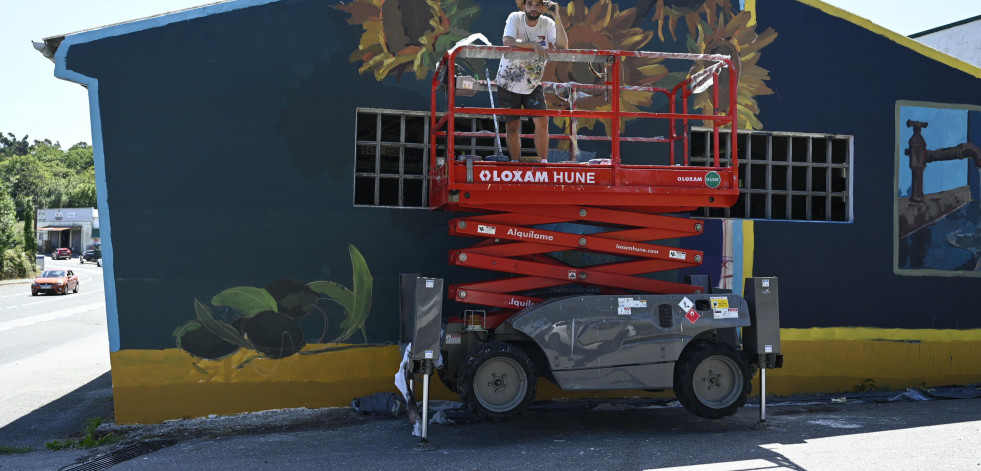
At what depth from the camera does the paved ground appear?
→ 623 cm

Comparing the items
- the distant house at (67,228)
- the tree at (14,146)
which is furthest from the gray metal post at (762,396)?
the tree at (14,146)

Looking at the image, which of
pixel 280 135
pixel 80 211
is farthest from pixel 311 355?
pixel 80 211

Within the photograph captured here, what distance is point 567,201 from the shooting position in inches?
274

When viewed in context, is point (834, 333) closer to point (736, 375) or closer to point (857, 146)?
point (857, 146)

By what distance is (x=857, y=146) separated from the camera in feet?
31.9

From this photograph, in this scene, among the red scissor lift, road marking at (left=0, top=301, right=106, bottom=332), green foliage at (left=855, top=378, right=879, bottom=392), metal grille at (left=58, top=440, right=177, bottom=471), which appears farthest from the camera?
Answer: road marking at (left=0, top=301, right=106, bottom=332)

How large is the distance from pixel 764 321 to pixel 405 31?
499 centimetres

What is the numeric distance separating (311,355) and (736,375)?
447 cm

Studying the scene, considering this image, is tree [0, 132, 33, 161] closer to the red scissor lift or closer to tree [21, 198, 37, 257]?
tree [21, 198, 37, 257]

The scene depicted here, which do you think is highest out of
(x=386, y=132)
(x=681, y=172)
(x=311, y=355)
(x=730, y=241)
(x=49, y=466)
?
(x=386, y=132)

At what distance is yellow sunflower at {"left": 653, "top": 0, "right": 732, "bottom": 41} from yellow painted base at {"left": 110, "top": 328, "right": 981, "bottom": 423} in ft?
13.2

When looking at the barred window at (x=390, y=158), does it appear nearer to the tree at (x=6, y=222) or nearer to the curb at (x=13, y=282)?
the tree at (x=6, y=222)

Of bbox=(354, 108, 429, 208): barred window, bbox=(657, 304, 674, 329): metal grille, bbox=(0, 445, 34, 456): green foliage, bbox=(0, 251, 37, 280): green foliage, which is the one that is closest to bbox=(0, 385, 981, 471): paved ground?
bbox=(0, 445, 34, 456): green foliage

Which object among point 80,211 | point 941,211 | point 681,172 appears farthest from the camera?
point 80,211
